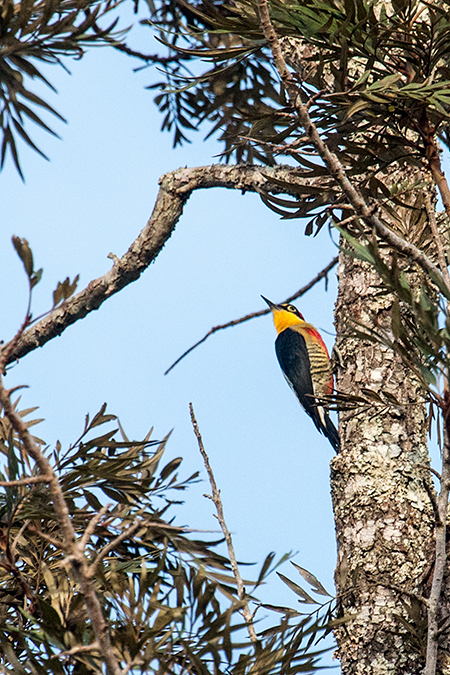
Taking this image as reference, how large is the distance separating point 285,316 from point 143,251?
2.70m

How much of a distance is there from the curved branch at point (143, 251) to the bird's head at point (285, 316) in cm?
248

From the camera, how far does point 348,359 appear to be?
2730 mm

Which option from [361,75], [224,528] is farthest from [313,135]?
[224,528]

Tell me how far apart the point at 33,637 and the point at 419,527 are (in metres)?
1.33

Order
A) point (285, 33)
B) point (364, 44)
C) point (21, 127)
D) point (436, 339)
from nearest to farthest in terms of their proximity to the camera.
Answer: point (436, 339) → point (364, 44) → point (285, 33) → point (21, 127)

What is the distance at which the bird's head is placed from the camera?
20.1 feet

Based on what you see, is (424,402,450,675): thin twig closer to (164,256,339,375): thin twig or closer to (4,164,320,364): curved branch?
(164,256,339,375): thin twig

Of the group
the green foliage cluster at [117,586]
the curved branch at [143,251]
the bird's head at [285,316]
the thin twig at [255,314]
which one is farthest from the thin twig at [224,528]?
the bird's head at [285,316]

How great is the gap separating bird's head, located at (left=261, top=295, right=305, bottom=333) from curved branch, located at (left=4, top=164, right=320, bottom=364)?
2480 mm

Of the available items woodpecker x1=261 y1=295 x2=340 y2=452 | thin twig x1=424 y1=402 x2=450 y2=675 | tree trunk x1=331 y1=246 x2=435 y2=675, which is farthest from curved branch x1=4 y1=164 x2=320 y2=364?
thin twig x1=424 y1=402 x2=450 y2=675

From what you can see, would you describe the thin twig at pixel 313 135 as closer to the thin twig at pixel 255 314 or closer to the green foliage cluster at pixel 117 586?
the green foliage cluster at pixel 117 586

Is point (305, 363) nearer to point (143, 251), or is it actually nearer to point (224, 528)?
point (143, 251)

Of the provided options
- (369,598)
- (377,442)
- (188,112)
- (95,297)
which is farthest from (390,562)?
(188,112)

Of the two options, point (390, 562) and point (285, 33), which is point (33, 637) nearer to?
point (390, 562)
